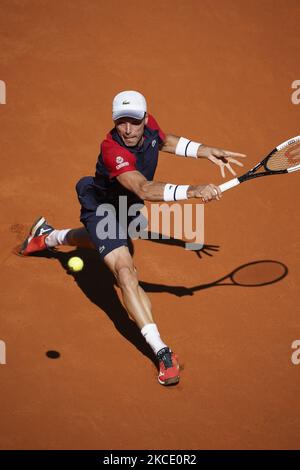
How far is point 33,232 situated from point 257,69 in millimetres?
4327

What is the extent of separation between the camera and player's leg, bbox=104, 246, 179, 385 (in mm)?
5195

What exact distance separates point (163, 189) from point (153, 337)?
1167mm

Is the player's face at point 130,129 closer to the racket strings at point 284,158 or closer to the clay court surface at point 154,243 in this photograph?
the racket strings at point 284,158

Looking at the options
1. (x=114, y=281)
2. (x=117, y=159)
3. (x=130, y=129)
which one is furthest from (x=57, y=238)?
(x=130, y=129)

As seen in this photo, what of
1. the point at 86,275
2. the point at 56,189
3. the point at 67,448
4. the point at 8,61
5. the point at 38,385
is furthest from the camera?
the point at 8,61

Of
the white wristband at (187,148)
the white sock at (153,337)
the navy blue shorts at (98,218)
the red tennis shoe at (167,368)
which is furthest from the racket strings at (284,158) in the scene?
the red tennis shoe at (167,368)

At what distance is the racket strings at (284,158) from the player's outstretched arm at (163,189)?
104 cm

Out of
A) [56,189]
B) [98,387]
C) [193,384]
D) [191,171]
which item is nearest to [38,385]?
[98,387]

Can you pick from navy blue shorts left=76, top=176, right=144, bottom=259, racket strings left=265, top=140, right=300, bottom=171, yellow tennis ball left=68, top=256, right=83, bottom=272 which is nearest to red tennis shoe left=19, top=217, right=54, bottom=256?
yellow tennis ball left=68, top=256, right=83, bottom=272

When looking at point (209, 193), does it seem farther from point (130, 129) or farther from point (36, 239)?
point (36, 239)

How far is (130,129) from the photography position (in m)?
5.37

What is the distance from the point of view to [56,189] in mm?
7266

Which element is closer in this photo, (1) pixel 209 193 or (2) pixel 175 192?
(1) pixel 209 193

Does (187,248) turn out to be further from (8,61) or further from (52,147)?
(8,61)
